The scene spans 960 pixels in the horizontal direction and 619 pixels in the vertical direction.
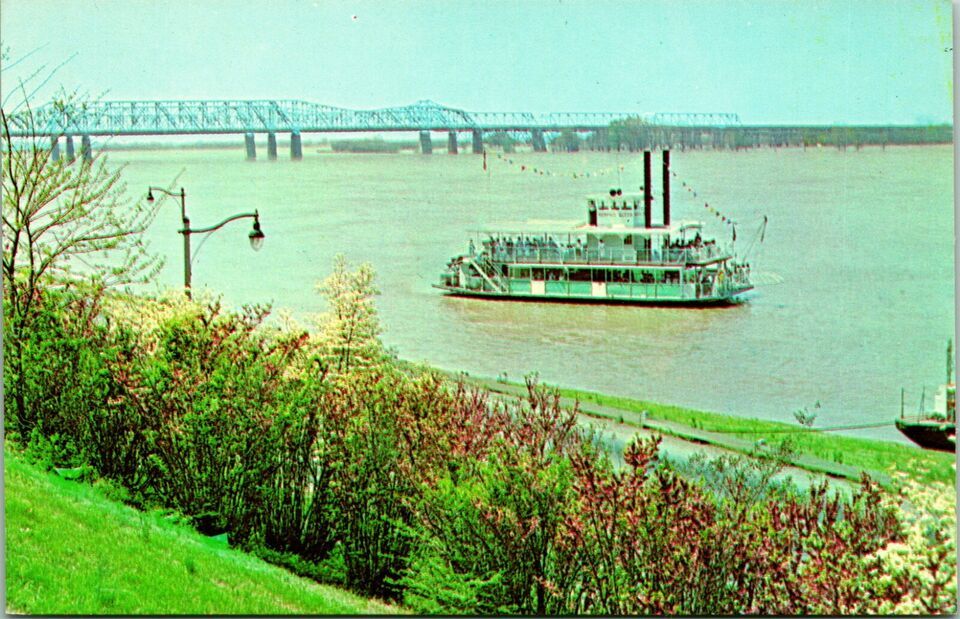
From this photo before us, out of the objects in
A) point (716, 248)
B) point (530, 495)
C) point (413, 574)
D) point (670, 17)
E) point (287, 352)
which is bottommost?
point (413, 574)

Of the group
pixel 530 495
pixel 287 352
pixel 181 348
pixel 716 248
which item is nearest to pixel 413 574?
pixel 530 495

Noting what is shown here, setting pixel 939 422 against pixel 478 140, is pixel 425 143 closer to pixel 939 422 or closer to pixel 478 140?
pixel 478 140

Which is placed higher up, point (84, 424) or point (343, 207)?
point (343, 207)

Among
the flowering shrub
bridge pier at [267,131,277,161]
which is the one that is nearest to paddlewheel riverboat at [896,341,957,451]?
the flowering shrub

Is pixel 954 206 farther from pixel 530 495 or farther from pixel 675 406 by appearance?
pixel 530 495

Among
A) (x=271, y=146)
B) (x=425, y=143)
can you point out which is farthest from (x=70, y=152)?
(x=425, y=143)

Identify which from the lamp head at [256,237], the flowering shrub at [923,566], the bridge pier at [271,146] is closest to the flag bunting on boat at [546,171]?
the bridge pier at [271,146]
